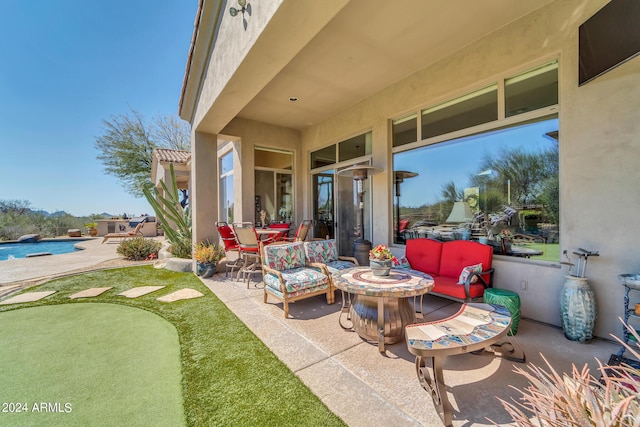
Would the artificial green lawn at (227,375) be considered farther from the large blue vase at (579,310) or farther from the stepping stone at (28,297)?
the large blue vase at (579,310)

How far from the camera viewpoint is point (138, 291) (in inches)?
186

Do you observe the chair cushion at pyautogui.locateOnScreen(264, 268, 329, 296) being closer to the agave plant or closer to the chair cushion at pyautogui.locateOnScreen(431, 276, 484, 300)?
the chair cushion at pyautogui.locateOnScreen(431, 276, 484, 300)

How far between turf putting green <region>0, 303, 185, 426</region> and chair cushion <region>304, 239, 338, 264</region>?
234cm

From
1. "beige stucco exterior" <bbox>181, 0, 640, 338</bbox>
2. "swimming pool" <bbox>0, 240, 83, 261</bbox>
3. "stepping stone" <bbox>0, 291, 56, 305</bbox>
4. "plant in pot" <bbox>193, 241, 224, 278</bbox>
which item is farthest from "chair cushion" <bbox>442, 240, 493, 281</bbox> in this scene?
"swimming pool" <bbox>0, 240, 83, 261</bbox>

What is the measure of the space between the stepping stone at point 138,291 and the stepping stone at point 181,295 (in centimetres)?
54

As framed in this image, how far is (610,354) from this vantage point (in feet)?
8.59

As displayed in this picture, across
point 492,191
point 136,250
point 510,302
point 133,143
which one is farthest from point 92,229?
point 510,302

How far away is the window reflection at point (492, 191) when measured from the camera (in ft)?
11.6

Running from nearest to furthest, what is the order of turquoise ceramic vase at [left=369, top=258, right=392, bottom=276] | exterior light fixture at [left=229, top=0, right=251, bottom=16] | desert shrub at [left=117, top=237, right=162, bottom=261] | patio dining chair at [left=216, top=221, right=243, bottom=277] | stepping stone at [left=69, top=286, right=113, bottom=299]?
turquoise ceramic vase at [left=369, top=258, right=392, bottom=276] → exterior light fixture at [left=229, top=0, right=251, bottom=16] → stepping stone at [left=69, top=286, right=113, bottom=299] → patio dining chair at [left=216, top=221, right=243, bottom=277] → desert shrub at [left=117, top=237, right=162, bottom=261]

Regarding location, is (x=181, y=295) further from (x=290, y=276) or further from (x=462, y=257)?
(x=462, y=257)

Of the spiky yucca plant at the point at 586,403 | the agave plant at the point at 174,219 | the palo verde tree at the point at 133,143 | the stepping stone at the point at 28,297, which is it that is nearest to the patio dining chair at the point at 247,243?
the agave plant at the point at 174,219

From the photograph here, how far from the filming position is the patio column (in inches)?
248

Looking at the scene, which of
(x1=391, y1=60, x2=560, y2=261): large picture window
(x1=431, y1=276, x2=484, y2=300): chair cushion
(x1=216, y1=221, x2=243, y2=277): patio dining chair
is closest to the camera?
(x1=431, y1=276, x2=484, y2=300): chair cushion

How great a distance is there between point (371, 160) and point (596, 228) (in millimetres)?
4021
